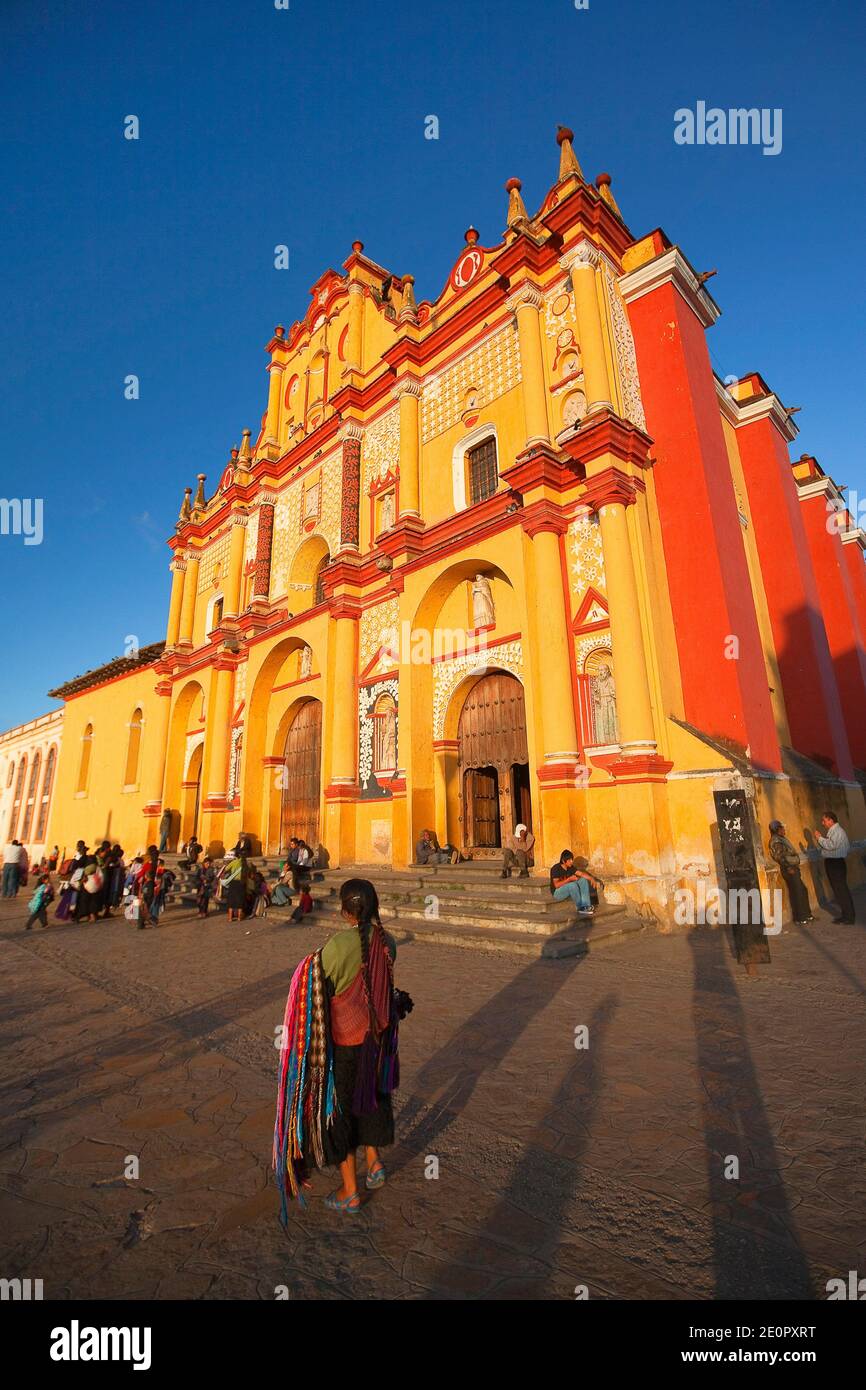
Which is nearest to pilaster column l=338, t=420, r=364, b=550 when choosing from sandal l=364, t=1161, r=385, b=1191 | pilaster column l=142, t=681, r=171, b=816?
pilaster column l=142, t=681, r=171, b=816

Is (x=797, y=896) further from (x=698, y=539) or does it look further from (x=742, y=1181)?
(x=742, y=1181)

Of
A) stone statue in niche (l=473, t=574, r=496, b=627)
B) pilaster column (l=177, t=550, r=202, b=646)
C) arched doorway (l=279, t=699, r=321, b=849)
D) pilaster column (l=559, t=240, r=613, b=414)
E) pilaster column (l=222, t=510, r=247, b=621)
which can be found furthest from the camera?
pilaster column (l=177, t=550, r=202, b=646)

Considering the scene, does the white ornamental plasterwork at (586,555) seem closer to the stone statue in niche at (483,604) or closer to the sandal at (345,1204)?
the stone statue in niche at (483,604)

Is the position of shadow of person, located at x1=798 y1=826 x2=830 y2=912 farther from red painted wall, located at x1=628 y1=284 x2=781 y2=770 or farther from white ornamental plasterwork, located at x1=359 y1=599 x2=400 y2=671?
white ornamental plasterwork, located at x1=359 y1=599 x2=400 y2=671

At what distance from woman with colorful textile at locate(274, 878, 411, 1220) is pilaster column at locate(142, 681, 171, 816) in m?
20.7

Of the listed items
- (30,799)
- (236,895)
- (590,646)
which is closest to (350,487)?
(590,646)

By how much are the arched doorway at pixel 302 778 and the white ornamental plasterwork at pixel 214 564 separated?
7551mm

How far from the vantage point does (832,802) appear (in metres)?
12.8

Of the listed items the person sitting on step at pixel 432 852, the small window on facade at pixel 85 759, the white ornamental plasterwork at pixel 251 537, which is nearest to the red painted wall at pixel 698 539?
the person sitting on step at pixel 432 852

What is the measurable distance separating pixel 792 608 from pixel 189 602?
19.8 metres

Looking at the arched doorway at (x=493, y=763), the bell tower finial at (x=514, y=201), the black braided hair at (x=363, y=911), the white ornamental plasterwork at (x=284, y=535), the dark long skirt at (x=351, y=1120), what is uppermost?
the bell tower finial at (x=514, y=201)

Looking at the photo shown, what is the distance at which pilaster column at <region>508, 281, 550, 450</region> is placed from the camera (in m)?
11.6

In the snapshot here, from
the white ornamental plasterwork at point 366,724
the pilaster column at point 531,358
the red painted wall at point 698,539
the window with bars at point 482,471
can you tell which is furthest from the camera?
the white ornamental plasterwork at point 366,724

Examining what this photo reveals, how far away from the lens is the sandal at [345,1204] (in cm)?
248
